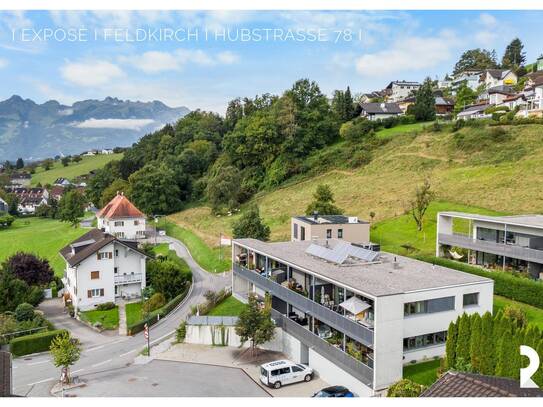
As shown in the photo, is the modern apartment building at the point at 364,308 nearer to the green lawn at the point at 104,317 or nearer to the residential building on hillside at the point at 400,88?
the green lawn at the point at 104,317

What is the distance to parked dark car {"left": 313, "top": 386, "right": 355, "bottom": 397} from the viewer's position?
61.7ft

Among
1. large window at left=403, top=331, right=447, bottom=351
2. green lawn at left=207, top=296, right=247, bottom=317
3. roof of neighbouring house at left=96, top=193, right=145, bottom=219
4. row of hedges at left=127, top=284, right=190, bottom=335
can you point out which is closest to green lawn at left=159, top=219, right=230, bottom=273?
roof of neighbouring house at left=96, top=193, right=145, bottom=219

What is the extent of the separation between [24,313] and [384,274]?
2215cm

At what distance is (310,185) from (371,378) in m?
47.7

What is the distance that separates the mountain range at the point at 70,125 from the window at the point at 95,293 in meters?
31.1

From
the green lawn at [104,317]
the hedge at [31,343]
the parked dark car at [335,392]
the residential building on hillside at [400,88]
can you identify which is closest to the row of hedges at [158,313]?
the green lawn at [104,317]

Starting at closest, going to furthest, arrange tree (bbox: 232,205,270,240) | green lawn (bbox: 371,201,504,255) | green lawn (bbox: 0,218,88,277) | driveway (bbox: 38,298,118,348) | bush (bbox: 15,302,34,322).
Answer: driveway (bbox: 38,298,118,348), bush (bbox: 15,302,34,322), green lawn (bbox: 371,201,504,255), tree (bbox: 232,205,270,240), green lawn (bbox: 0,218,88,277)

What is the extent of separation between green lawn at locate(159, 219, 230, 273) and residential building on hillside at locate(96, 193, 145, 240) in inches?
156

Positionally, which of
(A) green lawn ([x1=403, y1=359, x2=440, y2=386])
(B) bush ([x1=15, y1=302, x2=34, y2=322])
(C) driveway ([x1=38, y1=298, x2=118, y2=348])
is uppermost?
(A) green lawn ([x1=403, y1=359, x2=440, y2=386])

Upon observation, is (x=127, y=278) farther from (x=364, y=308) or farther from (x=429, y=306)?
(x=429, y=306)

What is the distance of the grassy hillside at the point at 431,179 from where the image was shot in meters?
44.9

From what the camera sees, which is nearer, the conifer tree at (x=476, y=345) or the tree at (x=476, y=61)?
the conifer tree at (x=476, y=345)

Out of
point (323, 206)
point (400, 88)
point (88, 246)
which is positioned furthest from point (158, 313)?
point (400, 88)

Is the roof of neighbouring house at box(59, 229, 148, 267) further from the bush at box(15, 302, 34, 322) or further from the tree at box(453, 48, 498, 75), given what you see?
the tree at box(453, 48, 498, 75)
